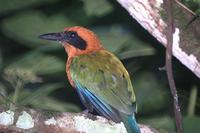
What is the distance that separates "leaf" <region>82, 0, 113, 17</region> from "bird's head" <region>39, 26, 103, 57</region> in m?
0.19

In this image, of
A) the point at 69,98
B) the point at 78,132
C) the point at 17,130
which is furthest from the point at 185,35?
the point at 69,98

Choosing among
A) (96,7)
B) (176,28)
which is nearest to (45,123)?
(176,28)

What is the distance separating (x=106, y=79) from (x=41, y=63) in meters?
0.99

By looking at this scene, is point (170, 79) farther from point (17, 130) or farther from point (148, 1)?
point (17, 130)

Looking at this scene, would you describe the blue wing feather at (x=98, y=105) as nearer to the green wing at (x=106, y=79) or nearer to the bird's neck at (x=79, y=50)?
the green wing at (x=106, y=79)

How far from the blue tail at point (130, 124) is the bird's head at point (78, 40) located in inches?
40.9

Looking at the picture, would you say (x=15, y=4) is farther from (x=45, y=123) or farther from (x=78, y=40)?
(x=45, y=123)

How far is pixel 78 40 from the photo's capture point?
5.55m

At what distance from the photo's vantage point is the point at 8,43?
778cm

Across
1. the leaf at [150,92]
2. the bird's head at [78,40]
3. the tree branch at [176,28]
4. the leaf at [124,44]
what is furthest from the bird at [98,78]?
the leaf at [150,92]

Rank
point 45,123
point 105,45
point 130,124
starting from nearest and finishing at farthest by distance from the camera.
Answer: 1. point 45,123
2. point 130,124
3. point 105,45

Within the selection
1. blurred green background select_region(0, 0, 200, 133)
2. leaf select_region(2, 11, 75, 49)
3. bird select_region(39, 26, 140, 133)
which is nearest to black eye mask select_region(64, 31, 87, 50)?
bird select_region(39, 26, 140, 133)

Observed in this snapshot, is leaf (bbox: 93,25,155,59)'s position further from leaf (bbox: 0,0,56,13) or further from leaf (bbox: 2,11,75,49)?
leaf (bbox: 0,0,56,13)

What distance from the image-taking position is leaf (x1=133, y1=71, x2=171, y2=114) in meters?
6.06
